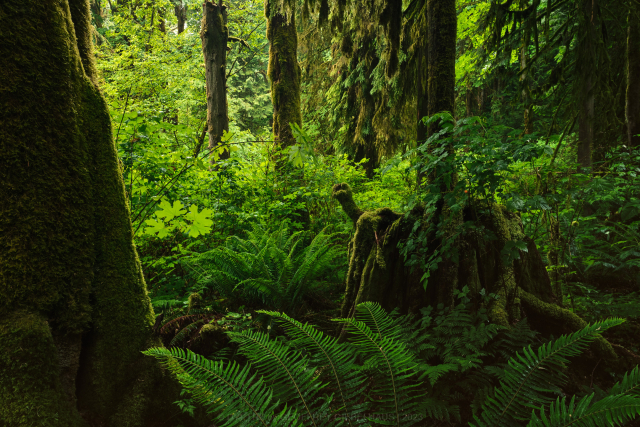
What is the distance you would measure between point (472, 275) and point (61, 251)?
276 cm

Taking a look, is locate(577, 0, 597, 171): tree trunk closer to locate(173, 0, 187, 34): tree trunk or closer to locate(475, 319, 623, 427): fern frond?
locate(475, 319, 623, 427): fern frond

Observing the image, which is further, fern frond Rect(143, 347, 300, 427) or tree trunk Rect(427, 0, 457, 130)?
tree trunk Rect(427, 0, 457, 130)

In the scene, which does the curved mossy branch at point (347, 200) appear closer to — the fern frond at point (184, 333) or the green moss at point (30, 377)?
the fern frond at point (184, 333)

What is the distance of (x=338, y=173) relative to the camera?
5934 millimetres

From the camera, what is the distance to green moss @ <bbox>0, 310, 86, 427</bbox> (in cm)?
154

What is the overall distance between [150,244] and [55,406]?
2655 millimetres

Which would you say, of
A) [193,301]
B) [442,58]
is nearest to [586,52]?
[442,58]

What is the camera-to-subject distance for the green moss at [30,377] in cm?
154

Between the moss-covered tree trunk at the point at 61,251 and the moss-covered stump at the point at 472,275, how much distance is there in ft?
5.98

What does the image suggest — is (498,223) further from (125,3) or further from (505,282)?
(125,3)

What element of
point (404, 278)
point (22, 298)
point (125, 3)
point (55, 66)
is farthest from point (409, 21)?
point (125, 3)

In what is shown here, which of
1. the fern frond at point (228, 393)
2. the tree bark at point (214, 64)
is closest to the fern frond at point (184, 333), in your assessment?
the fern frond at point (228, 393)

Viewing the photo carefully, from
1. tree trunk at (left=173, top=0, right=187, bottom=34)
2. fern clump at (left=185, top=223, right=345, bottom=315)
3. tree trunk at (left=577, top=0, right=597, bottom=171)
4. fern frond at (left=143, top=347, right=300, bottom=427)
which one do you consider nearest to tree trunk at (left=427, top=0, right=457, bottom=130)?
tree trunk at (left=577, top=0, right=597, bottom=171)

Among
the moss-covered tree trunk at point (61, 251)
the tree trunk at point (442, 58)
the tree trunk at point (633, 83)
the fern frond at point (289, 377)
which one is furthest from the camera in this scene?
the tree trunk at point (633, 83)
